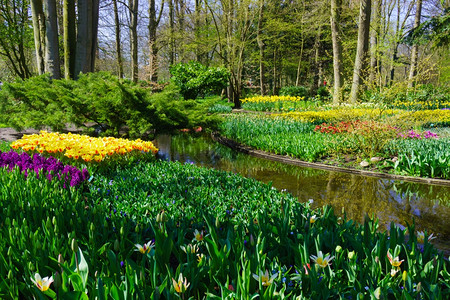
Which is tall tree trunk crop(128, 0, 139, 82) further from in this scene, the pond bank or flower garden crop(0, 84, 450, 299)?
flower garden crop(0, 84, 450, 299)

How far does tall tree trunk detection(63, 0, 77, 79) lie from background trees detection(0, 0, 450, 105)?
0.02m

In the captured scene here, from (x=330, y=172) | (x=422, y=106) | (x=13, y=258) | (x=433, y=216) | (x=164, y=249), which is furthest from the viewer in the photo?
(x=422, y=106)

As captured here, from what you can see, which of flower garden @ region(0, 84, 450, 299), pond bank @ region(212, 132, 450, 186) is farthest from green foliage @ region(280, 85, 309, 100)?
flower garden @ region(0, 84, 450, 299)

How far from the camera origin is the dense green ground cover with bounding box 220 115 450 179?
18.9ft

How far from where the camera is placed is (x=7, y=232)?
206 centimetres

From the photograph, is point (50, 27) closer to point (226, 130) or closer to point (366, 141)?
point (226, 130)

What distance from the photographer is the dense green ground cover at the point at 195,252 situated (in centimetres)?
154

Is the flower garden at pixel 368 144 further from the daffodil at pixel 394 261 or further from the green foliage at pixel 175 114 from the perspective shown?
the daffodil at pixel 394 261

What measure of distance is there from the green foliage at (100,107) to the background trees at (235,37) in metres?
1.96

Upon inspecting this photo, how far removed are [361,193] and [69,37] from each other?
8321 millimetres

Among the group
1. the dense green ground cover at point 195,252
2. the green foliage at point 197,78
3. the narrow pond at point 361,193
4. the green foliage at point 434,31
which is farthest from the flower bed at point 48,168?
the green foliage at point 434,31

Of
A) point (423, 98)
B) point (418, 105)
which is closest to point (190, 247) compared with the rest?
point (418, 105)

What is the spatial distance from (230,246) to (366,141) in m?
5.90

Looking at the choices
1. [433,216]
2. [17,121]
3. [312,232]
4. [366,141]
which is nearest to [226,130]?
[366,141]
